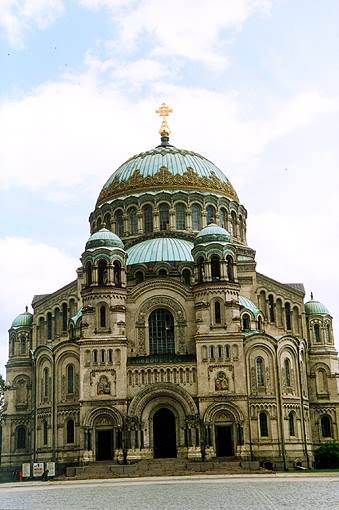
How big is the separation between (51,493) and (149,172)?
36186 millimetres

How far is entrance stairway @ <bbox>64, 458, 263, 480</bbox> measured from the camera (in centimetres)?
4441

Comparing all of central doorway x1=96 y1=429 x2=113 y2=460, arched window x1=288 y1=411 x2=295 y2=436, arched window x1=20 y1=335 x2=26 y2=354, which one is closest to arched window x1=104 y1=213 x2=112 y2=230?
arched window x1=20 y1=335 x2=26 y2=354

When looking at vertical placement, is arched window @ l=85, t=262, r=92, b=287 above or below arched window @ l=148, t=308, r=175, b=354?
above

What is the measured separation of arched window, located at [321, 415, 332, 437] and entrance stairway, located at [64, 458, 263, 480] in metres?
12.4

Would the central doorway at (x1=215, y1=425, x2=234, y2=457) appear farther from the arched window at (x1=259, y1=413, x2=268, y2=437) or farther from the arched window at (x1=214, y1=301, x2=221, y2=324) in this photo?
the arched window at (x1=214, y1=301, x2=221, y2=324)

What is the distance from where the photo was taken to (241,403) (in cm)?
4941

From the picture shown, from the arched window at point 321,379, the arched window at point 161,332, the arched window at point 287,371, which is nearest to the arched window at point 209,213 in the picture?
the arched window at point 161,332

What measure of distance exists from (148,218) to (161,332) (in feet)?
41.9

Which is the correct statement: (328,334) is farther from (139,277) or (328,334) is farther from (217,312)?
(139,277)

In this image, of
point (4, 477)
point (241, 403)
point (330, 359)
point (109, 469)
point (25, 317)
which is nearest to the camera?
point (109, 469)

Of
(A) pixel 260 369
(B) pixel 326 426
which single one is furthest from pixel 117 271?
(B) pixel 326 426

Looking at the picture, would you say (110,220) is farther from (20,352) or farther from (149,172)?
(20,352)

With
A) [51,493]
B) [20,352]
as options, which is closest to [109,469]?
[51,493]

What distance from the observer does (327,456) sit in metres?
51.3
